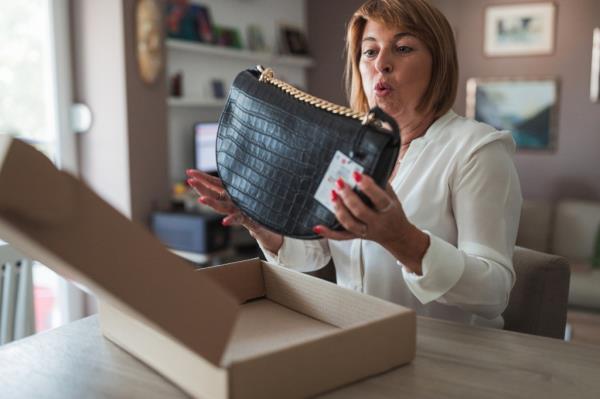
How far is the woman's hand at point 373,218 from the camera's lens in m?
0.75

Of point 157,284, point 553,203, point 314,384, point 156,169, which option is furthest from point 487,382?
point 553,203

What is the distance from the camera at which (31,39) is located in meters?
2.86

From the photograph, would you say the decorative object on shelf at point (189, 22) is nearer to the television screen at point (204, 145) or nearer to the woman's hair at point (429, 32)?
the television screen at point (204, 145)

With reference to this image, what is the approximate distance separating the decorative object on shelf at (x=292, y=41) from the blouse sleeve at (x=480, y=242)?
3.86 metres

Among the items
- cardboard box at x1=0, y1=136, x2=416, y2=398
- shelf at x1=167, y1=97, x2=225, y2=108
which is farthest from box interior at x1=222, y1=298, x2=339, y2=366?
shelf at x1=167, y1=97, x2=225, y2=108

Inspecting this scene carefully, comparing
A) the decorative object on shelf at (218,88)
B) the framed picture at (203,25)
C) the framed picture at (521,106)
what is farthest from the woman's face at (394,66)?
the framed picture at (521,106)

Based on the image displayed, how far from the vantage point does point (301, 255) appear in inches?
51.0

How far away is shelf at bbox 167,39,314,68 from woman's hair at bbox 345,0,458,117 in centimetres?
256

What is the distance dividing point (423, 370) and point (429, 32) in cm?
75

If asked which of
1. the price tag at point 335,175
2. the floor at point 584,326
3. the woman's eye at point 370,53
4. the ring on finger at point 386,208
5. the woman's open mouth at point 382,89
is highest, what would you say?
the woman's eye at point 370,53

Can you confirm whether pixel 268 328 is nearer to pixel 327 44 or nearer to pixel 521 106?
pixel 521 106

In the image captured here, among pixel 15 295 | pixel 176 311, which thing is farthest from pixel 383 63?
pixel 15 295

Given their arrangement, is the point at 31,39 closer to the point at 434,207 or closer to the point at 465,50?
the point at 434,207

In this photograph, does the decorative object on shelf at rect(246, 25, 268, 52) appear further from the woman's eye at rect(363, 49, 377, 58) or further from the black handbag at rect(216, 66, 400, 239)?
the black handbag at rect(216, 66, 400, 239)
